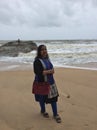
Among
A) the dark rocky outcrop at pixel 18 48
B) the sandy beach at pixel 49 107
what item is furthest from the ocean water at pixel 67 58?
the sandy beach at pixel 49 107

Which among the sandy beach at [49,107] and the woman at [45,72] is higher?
the woman at [45,72]

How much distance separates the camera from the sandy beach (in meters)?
6.04

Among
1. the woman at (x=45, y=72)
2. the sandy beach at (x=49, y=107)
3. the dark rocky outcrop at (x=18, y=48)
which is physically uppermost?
the woman at (x=45, y=72)

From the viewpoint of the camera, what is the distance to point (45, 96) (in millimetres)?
6281

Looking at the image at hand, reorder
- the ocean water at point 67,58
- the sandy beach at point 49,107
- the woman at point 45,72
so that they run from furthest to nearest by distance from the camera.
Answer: the ocean water at point 67,58
the woman at point 45,72
the sandy beach at point 49,107

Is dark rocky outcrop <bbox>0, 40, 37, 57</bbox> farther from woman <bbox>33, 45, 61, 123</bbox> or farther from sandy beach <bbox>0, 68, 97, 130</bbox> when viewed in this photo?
woman <bbox>33, 45, 61, 123</bbox>

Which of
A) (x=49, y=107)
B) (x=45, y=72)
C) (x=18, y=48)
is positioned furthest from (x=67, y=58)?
(x=45, y=72)

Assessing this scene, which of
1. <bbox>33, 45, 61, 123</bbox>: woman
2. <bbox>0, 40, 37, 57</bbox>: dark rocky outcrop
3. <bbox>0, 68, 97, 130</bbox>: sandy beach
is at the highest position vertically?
<bbox>33, 45, 61, 123</bbox>: woman

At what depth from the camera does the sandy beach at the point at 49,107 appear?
19.8ft

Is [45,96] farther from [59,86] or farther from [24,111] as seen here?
[59,86]

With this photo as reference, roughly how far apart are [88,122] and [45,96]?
973 mm

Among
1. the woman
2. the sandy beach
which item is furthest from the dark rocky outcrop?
the woman

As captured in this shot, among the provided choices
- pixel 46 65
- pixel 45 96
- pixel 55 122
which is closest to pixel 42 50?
pixel 46 65

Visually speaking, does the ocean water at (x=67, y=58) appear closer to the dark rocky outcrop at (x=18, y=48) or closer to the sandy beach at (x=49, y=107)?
the dark rocky outcrop at (x=18, y=48)
